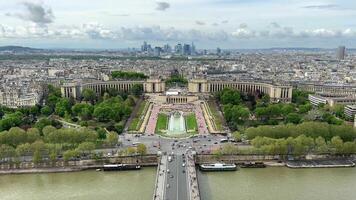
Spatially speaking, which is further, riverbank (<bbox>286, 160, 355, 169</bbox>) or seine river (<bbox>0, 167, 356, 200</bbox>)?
riverbank (<bbox>286, 160, 355, 169</bbox>)

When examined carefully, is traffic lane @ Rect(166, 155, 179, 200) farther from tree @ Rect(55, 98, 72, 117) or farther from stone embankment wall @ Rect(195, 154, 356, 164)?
tree @ Rect(55, 98, 72, 117)

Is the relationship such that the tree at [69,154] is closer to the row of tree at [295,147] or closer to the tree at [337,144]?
the row of tree at [295,147]

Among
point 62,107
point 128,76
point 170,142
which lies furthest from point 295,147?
point 128,76

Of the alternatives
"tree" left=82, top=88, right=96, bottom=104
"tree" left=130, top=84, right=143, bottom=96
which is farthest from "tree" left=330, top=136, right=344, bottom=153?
"tree" left=130, top=84, right=143, bottom=96

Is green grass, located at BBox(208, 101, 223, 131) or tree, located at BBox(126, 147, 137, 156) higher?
tree, located at BBox(126, 147, 137, 156)

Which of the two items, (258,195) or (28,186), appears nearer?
(258,195)

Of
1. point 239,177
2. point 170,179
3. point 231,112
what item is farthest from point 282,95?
point 170,179

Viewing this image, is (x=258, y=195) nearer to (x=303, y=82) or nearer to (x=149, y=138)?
(x=149, y=138)
